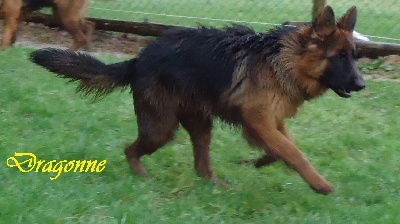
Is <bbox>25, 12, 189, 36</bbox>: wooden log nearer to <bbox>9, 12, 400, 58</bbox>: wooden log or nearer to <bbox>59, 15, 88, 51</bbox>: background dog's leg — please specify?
<bbox>9, 12, 400, 58</bbox>: wooden log

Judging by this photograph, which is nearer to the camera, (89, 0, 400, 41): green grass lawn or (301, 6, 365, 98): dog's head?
(301, 6, 365, 98): dog's head

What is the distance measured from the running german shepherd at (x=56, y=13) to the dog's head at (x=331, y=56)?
6.06 meters

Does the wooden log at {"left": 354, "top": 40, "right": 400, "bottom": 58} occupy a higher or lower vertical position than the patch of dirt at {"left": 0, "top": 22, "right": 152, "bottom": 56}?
higher

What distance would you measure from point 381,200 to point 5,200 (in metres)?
2.68

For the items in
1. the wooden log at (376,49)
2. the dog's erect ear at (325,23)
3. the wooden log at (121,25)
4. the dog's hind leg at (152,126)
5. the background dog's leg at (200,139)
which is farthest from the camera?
the wooden log at (121,25)

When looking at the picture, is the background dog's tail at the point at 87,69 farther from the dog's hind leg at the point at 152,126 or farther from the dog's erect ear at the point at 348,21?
the dog's erect ear at the point at 348,21

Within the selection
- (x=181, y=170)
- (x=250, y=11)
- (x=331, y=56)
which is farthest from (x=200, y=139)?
(x=250, y=11)

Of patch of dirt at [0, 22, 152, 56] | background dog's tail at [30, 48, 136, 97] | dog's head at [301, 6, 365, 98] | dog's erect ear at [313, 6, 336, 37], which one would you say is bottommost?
patch of dirt at [0, 22, 152, 56]

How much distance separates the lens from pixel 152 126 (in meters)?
4.93

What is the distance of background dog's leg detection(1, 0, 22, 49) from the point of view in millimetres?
9719

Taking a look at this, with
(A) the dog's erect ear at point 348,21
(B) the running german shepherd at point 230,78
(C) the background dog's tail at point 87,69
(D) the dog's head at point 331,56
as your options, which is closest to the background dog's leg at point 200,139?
(B) the running german shepherd at point 230,78

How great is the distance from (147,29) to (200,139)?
5.68 metres

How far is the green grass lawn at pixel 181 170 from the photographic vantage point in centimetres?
424

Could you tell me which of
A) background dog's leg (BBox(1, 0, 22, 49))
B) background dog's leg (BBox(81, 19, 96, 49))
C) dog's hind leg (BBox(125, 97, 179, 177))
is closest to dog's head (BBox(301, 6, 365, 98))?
dog's hind leg (BBox(125, 97, 179, 177))
